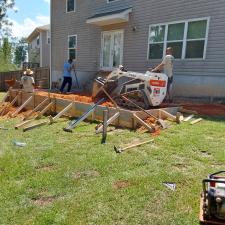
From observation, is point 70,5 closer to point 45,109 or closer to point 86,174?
point 45,109

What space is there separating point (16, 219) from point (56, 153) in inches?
100.0

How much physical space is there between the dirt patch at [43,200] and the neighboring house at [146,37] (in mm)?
8687

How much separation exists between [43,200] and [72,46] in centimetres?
1643

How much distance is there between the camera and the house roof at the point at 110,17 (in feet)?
49.2

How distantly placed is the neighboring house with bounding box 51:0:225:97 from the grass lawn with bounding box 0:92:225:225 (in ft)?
15.7

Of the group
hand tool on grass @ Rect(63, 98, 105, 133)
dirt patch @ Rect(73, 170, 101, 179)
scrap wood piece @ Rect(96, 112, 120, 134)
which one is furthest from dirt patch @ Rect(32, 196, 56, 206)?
hand tool on grass @ Rect(63, 98, 105, 133)

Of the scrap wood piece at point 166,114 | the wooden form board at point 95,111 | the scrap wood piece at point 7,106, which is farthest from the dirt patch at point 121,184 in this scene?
the scrap wood piece at point 7,106

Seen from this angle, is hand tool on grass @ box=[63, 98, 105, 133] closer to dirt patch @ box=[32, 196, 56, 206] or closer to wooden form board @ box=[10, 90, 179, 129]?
wooden form board @ box=[10, 90, 179, 129]

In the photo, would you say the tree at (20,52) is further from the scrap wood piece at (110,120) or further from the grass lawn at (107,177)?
the grass lawn at (107,177)

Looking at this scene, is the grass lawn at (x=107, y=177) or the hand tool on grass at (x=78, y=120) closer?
the grass lawn at (x=107, y=177)

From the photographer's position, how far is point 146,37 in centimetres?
1438

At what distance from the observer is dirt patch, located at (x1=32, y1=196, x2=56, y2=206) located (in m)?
4.25

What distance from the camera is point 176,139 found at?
6801 mm

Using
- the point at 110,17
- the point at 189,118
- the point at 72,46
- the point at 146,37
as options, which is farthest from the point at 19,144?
the point at 72,46
